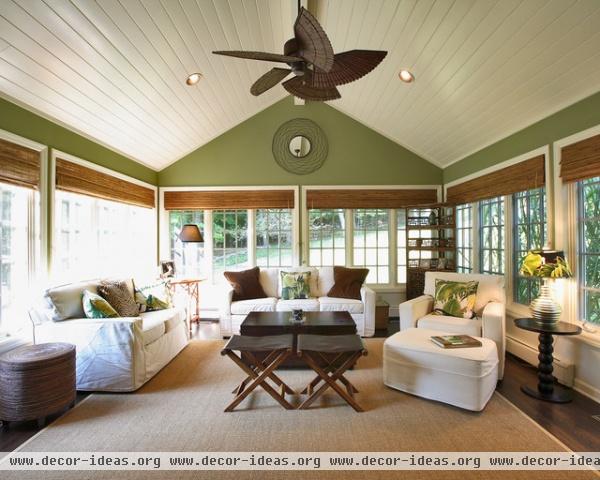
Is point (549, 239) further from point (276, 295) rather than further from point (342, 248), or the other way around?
point (276, 295)

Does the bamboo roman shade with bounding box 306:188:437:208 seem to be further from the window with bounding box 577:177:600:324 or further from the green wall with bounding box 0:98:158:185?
the green wall with bounding box 0:98:158:185

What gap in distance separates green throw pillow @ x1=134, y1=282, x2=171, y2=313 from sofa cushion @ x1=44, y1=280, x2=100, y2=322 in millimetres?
672

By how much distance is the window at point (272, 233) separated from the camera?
5.31m

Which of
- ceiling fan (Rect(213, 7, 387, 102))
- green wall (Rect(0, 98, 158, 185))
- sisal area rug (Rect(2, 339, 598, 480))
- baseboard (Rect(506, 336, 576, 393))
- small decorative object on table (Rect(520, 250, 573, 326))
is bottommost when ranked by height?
sisal area rug (Rect(2, 339, 598, 480))

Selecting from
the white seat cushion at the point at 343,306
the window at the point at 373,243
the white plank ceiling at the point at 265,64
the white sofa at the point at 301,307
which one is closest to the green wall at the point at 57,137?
the white plank ceiling at the point at 265,64

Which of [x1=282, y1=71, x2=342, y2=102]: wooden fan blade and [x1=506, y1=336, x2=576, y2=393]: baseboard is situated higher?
[x1=282, y1=71, x2=342, y2=102]: wooden fan blade

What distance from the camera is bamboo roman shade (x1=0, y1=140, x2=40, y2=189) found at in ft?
8.49

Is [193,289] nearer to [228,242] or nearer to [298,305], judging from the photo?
[228,242]

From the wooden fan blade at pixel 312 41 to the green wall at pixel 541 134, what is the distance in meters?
2.23

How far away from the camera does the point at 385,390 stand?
108 inches

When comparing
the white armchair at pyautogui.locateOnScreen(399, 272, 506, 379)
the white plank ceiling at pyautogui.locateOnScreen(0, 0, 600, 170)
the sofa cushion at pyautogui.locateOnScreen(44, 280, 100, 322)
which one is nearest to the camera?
the white plank ceiling at pyautogui.locateOnScreen(0, 0, 600, 170)

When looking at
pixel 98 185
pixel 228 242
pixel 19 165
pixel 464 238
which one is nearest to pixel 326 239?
pixel 228 242

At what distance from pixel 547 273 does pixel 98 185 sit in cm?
452

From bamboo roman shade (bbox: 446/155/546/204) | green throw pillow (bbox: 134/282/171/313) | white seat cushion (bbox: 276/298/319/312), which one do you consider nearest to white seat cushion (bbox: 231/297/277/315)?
white seat cushion (bbox: 276/298/319/312)
